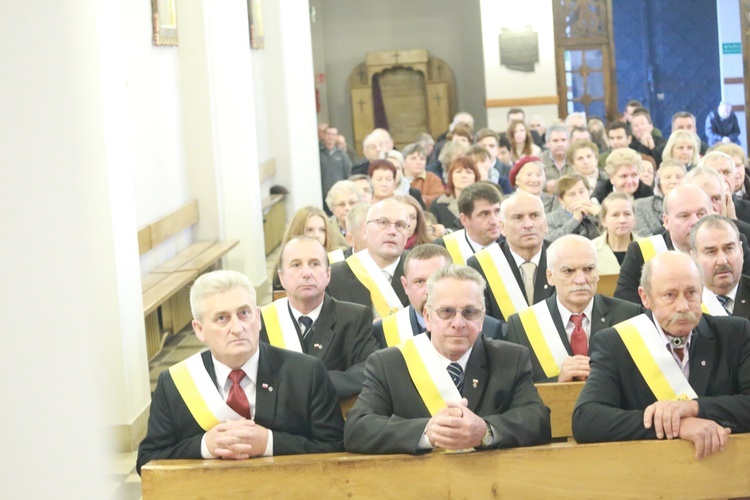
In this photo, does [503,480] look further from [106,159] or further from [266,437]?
[106,159]

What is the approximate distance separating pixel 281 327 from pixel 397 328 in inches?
22.0

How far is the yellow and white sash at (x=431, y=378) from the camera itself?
3.94m

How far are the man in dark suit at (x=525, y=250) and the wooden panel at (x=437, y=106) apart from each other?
15.7 m

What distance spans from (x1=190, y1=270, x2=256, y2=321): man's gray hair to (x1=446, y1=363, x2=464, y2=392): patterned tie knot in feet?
2.51

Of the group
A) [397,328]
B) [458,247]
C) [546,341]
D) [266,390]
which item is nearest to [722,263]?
[546,341]

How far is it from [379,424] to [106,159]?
11.7ft

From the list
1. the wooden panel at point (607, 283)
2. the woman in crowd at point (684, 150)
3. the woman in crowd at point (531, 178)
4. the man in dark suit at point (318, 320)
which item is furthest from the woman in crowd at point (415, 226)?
the woman in crowd at point (684, 150)

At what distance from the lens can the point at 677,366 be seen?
3967 millimetres

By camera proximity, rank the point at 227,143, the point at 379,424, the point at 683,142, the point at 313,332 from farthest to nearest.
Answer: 1. the point at 227,143
2. the point at 683,142
3. the point at 313,332
4. the point at 379,424

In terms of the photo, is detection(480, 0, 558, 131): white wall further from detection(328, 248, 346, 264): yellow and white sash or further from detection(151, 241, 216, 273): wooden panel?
detection(328, 248, 346, 264): yellow and white sash

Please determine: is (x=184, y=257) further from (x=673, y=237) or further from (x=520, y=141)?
(x=673, y=237)

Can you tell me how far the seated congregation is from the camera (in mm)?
3750

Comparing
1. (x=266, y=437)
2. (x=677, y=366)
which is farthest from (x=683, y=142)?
(x=266, y=437)

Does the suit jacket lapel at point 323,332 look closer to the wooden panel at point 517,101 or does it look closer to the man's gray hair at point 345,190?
the man's gray hair at point 345,190
